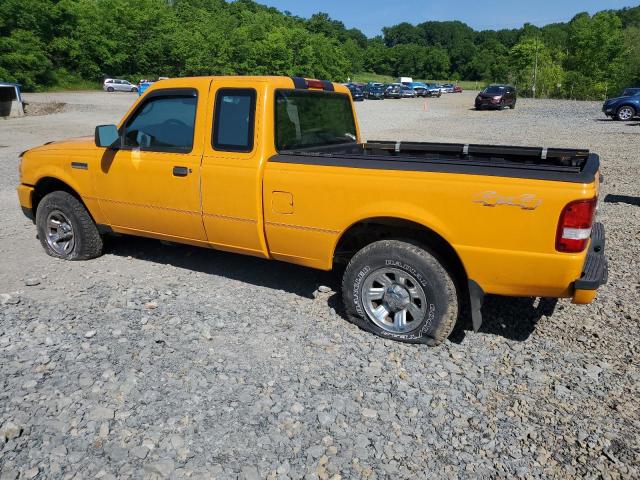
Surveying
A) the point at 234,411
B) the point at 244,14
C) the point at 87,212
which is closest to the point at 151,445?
the point at 234,411

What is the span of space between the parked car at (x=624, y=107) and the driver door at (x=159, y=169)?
87.5ft

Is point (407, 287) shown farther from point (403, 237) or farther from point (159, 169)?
point (159, 169)

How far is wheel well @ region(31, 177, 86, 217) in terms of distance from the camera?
5602mm

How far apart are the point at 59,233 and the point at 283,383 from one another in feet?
11.9

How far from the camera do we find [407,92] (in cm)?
5728

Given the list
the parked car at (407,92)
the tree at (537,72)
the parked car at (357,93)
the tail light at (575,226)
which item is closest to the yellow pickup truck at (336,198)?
the tail light at (575,226)

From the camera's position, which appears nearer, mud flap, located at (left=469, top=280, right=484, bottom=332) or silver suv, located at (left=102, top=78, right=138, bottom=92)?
mud flap, located at (left=469, top=280, right=484, bottom=332)

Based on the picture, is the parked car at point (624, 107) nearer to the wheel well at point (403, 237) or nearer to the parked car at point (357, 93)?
the parked car at point (357, 93)

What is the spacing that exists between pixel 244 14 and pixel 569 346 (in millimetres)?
105324

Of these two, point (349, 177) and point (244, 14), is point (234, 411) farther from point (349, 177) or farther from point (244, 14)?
point (244, 14)

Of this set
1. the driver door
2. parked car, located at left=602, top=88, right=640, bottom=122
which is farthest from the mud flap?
parked car, located at left=602, top=88, right=640, bottom=122

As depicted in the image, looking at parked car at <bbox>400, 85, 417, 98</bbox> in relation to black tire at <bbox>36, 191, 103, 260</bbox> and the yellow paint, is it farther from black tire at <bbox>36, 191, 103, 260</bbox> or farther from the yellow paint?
the yellow paint

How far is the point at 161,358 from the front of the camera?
3.77m

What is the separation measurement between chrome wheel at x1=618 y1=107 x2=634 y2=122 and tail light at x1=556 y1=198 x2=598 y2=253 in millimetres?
26501
